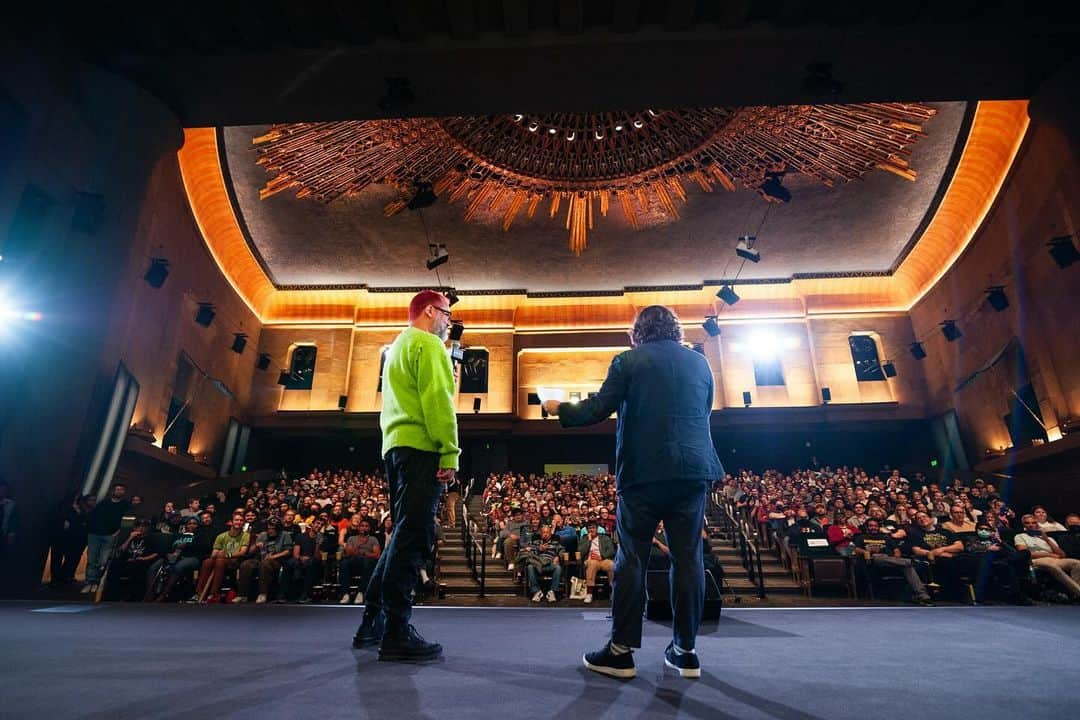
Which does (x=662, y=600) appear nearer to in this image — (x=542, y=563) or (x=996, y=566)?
(x=542, y=563)

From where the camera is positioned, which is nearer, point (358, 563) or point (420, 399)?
point (420, 399)

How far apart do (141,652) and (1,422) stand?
14.9 feet

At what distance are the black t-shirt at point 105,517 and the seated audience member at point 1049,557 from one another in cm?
1106

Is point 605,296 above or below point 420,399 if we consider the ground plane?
above

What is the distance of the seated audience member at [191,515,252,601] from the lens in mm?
6863

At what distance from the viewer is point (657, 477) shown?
2.17m

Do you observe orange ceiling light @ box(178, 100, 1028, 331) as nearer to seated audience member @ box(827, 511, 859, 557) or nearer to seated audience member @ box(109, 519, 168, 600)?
seated audience member @ box(109, 519, 168, 600)

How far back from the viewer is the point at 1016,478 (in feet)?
37.3

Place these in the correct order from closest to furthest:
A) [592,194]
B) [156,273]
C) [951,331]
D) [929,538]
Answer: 1. [929,538]
2. [156,273]
3. [592,194]
4. [951,331]

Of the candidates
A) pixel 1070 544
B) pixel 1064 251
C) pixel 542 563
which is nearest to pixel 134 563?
pixel 542 563

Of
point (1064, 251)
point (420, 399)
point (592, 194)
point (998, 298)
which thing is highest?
point (592, 194)

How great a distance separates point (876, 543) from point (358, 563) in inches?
274

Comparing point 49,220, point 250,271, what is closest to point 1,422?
point 49,220

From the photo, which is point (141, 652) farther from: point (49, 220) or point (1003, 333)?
point (1003, 333)
